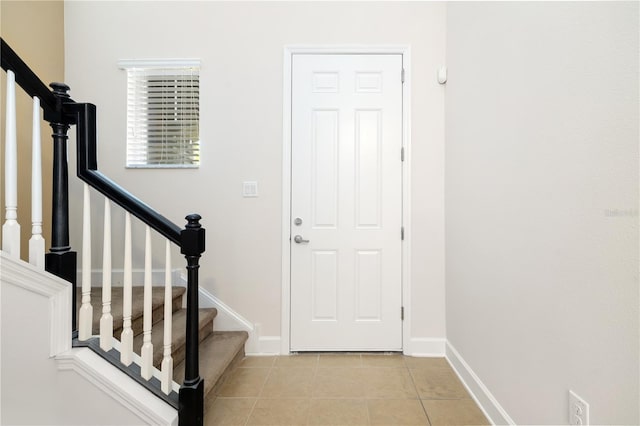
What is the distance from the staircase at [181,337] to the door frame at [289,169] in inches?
16.9

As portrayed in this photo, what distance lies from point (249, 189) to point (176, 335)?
1.13 meters

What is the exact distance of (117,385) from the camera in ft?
4.28

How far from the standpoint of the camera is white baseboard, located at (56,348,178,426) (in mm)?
1279

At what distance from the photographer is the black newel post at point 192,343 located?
54.0 inches

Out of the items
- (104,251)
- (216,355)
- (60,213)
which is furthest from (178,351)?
(60,213)

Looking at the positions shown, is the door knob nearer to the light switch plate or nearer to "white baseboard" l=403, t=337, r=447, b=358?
the light switch plate

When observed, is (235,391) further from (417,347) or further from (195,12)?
(195,12)

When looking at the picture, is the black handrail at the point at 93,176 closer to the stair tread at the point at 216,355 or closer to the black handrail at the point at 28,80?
the black handrail at the point at 28,80

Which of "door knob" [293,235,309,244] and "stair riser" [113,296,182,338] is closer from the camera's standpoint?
"stair riser" [113,296,182,338]

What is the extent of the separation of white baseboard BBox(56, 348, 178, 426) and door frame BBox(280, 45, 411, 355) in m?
1.06

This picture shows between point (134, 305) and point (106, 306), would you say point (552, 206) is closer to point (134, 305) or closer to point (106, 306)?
point (106, 306)

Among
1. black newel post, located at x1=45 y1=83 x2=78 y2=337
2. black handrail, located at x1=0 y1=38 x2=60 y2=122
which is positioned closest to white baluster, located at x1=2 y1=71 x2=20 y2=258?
black handrail, located at x1=0 y1=38 x2=60 y2=122

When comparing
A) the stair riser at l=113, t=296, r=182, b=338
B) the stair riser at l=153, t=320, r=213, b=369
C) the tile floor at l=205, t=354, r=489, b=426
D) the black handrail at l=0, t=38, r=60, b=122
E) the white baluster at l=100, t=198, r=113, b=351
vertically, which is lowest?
the tile floor at l=205, t=354, r=489, b=426

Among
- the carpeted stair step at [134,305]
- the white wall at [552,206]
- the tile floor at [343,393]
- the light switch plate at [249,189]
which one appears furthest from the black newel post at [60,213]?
the white wall at [552,206]
